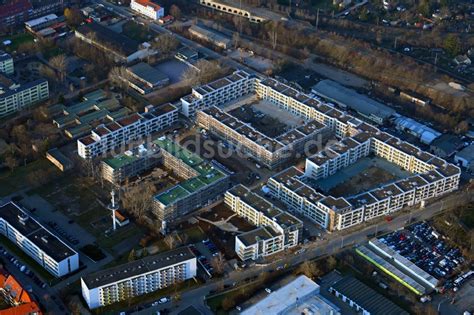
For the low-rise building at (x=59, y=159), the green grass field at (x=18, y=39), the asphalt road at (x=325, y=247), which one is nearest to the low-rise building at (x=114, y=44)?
the green grass field at (x=18, y=39)

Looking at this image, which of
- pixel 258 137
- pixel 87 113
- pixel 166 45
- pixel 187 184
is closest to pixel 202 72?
pixel 166 45

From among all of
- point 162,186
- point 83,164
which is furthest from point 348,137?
point 83,164

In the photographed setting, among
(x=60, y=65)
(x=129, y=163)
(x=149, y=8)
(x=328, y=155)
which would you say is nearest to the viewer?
(x=129, y=163)

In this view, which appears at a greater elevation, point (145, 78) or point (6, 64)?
point (6, 64)

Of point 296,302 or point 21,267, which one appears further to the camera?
point 21,267

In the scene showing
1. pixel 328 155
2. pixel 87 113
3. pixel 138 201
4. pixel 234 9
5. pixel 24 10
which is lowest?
pixel 138 201

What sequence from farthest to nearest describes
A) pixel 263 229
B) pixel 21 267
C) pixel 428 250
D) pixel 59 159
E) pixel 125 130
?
pixel 125 130 < pixel 59 159 < pixel 428 250 < pixel 263 229 < pixel 21 267

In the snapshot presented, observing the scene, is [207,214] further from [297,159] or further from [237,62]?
[237,62]

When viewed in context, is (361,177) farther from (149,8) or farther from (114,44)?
(149,8)
